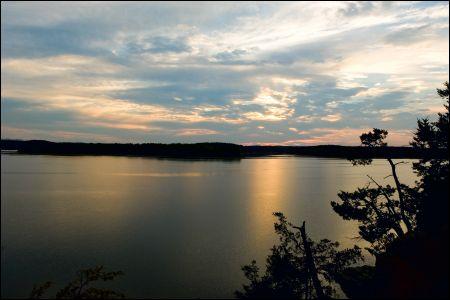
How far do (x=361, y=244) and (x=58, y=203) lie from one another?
216 ft

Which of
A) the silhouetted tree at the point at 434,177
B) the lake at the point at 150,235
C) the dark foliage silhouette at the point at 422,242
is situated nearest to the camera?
the dark foliage silhouette at the point at 422,242

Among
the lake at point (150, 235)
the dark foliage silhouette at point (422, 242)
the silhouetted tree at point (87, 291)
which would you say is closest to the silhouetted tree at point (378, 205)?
the dark foliage silhouette at point (422, 242)

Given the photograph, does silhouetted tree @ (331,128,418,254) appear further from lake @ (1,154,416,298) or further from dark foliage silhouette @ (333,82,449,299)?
lake @ (1,154,416,298)

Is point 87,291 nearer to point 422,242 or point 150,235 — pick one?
point 422,242

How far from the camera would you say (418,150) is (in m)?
25.8

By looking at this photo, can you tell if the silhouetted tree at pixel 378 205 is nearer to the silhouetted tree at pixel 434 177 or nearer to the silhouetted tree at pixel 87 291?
the silhouetted tree at pixel 434 177

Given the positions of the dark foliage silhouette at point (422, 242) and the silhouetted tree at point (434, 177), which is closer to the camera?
the dark foliage silhouette at point (422, 242)

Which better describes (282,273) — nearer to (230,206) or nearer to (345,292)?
(345,292)

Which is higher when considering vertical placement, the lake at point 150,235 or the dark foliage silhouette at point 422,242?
the dark foliage silhouette at point 422,242

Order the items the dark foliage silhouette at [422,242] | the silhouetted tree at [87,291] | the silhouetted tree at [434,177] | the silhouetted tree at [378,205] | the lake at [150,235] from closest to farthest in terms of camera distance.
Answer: the silhouetted tree at [87,291]
the dark foliage silhouette at [422,242]
the silhouetted tree at [434,177]
the silhouetted tree at [378,205]
the lake at [150,235]

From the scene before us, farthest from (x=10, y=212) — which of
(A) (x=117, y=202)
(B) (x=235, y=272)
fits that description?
(B) (x=235, y=272)

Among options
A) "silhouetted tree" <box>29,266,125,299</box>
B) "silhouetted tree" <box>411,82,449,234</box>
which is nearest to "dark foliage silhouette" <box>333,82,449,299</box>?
"silhouetted tree" <box>411,82,449,234</box>

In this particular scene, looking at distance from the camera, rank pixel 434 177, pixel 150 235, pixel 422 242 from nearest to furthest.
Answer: pixel 422 242 < pixel 434 177 < pixel 150 235

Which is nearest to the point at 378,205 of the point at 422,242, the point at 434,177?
the point at 434,177
